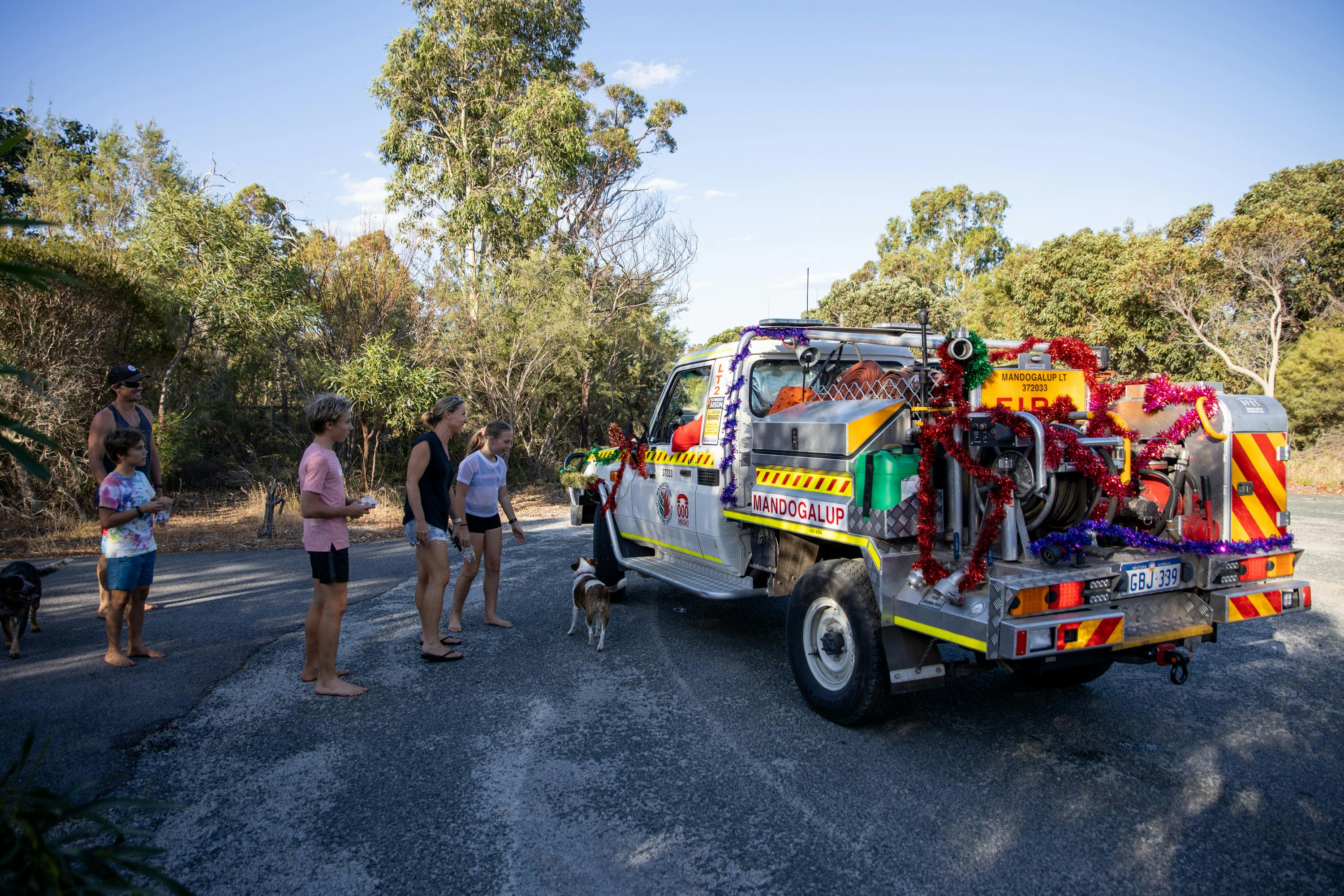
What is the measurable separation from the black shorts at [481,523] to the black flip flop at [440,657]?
101 centimetres

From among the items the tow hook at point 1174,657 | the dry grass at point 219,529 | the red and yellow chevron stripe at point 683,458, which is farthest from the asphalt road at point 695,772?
the dry grass at point 219,529

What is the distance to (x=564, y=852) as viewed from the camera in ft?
10.3

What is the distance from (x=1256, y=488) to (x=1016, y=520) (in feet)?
4.90

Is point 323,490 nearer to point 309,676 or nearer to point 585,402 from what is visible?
point 309,676

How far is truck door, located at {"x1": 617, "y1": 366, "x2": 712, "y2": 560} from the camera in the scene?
19.2 ft

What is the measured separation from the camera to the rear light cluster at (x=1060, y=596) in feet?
11.1

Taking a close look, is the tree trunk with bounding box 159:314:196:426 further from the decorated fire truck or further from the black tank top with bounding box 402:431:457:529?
the decorated fire truck

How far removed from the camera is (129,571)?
205 inches

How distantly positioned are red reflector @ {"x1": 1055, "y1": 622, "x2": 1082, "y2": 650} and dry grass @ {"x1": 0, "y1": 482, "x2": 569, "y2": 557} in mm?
7804

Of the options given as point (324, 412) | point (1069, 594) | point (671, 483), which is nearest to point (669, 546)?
point (671, 483)

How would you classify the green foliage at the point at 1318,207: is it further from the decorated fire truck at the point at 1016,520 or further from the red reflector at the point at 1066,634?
the red reflector at the point at 1066,634

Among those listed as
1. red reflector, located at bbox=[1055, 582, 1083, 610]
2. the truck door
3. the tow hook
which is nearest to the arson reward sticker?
the truck door

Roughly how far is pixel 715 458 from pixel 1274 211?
20.9m

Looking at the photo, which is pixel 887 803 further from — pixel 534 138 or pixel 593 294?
pixel 534 138
